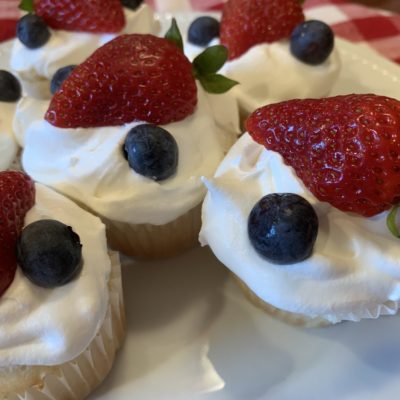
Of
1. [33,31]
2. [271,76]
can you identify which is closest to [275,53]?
[271,76]

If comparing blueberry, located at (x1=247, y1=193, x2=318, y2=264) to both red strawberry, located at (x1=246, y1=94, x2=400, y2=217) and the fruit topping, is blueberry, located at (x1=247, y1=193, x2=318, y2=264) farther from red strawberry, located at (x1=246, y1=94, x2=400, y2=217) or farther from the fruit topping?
the fruit topping

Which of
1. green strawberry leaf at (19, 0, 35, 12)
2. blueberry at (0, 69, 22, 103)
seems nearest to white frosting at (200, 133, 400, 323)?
blueberry at (0, 69, 22, 103)

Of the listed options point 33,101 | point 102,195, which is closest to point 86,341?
point 102,195

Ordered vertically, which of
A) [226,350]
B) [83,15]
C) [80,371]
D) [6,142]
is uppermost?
[83,15]

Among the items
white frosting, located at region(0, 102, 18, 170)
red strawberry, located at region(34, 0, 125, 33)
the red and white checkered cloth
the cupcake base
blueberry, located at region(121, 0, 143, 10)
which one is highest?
red strawberry, located at region(34, 0, 125, 33)

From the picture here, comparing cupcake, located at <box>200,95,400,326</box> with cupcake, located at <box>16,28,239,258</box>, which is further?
cupcake, located at <box>16,28,239,258</box>

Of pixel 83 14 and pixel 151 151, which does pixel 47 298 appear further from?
pixel 83 14

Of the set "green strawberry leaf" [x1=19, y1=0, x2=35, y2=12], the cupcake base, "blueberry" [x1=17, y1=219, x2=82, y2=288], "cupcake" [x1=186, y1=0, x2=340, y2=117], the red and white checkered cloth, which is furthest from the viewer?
the red and white checkered cloth

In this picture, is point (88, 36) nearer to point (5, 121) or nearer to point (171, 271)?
point (5, 121)
